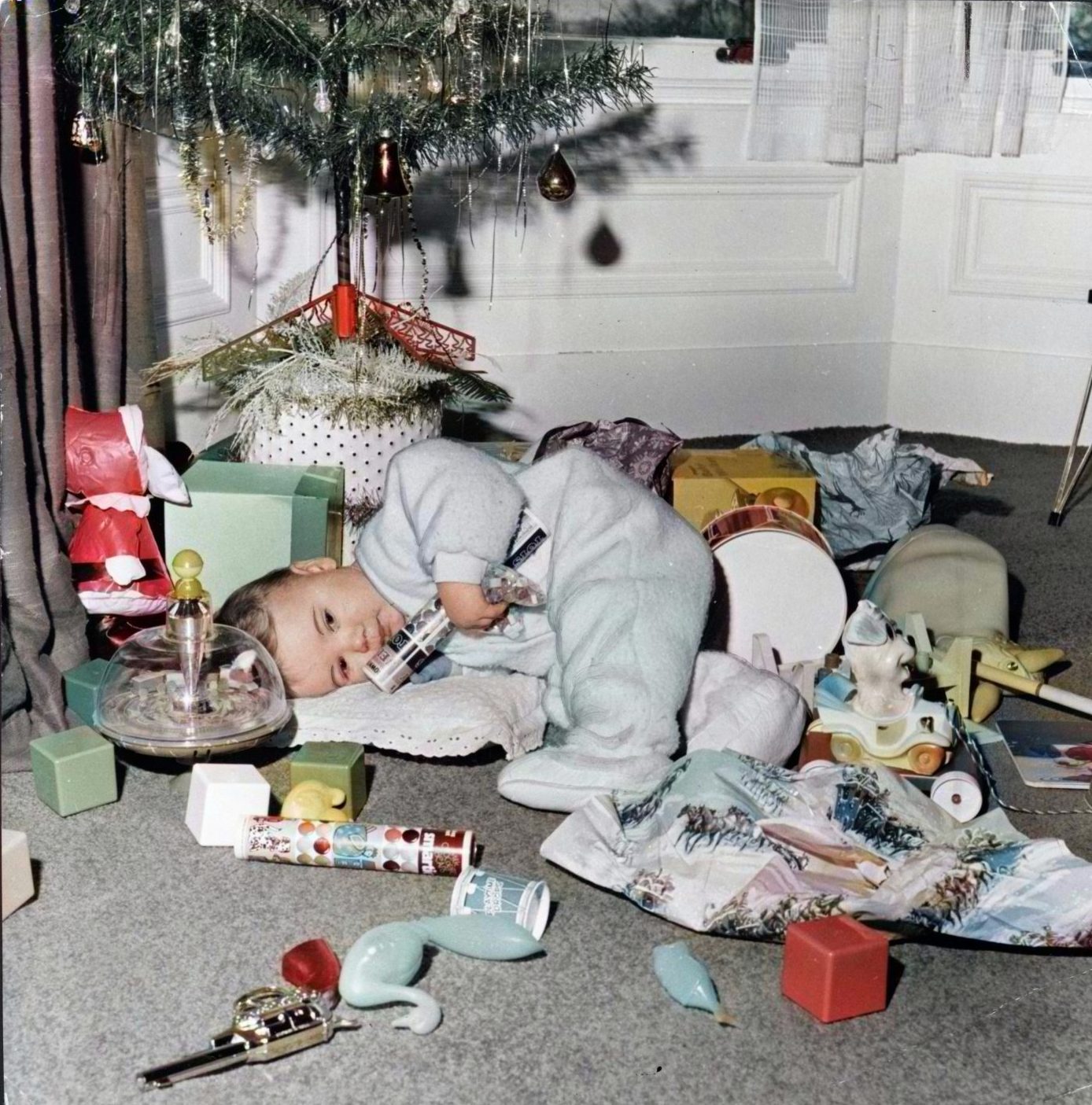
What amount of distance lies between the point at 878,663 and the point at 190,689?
71 centimetres

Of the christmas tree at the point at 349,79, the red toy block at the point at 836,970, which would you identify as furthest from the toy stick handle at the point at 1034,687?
the christmas tree at the point at 349,79

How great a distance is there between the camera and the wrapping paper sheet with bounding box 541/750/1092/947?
1.19m

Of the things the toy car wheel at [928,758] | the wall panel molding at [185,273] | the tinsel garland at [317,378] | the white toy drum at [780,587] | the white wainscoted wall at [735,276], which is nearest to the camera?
the toy car wheel at [928,758]

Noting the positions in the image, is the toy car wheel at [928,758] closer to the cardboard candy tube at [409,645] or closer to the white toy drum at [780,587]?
the white toy drum at [780,587]

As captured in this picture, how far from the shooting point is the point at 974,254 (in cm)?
235

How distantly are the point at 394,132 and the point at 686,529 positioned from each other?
0.60 metres

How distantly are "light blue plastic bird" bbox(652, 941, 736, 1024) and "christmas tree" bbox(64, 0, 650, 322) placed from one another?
0.97m

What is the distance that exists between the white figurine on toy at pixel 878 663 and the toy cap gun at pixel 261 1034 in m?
0.66

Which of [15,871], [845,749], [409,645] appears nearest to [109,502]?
[409,645]

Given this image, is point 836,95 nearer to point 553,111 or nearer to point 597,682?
point 553,111

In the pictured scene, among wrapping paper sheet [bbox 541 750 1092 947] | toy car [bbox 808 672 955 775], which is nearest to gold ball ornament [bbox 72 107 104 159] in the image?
wrapping paper sheet [bbox 541 750 1092 947]

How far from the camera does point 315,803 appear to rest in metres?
1.36

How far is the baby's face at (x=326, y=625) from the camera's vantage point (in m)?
1.52

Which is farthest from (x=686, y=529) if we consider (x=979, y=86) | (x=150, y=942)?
(x=979, y=86)
